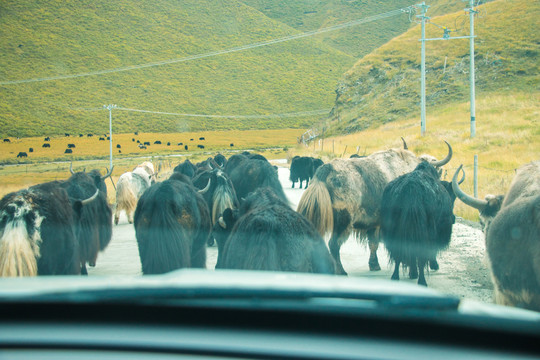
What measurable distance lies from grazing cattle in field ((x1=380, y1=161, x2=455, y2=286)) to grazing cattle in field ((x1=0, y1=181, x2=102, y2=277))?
4365mm

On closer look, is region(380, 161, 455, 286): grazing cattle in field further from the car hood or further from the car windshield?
the car hood

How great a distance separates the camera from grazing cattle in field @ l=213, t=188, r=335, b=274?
13.9 ft

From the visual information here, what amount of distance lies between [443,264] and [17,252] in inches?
269

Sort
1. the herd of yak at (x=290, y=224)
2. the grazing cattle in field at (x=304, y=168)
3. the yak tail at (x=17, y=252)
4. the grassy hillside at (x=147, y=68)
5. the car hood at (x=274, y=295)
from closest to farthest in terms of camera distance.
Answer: the car hood at (x=274, y=295)
the herd of yak at (x=290, y=224)
the yak tail at (x=17, y=252)
the grazing cattle in field at (x=304, y=168)
the grassy hillside at (x=147, y=68)

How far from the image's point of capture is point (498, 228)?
514cm

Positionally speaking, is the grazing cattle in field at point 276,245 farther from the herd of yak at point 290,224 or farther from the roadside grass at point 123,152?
the roadside grass at point 123,152

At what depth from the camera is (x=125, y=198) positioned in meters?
15.8

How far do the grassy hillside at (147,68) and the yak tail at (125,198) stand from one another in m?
59.4

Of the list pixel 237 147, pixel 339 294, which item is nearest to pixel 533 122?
pixel 339 294

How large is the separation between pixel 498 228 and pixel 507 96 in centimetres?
4568

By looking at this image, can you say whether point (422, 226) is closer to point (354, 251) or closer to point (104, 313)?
point (354, 251)

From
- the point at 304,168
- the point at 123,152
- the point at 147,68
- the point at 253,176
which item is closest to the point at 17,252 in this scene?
the point at 253,176

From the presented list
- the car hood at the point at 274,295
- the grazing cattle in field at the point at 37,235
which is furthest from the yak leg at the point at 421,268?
the car hood at the point at 274,295

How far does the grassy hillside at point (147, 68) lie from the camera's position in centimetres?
8001
